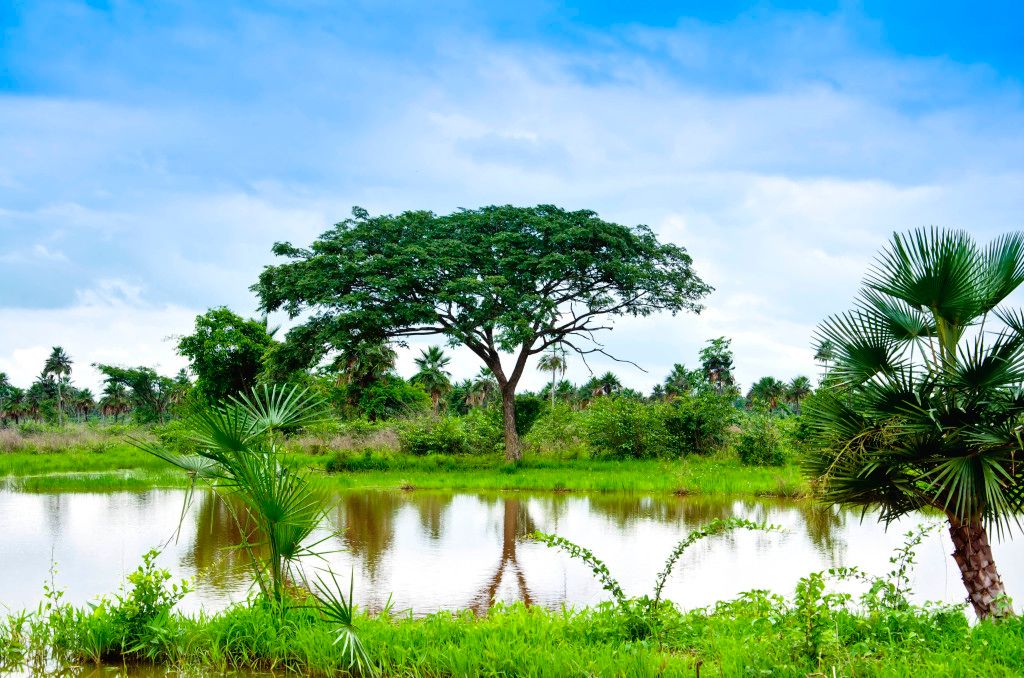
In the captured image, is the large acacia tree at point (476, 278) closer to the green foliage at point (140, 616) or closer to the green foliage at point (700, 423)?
the green foliage at point (700, 423)

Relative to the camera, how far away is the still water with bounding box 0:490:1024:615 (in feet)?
27.5

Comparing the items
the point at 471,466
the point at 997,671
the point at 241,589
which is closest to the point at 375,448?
the point at 471,466

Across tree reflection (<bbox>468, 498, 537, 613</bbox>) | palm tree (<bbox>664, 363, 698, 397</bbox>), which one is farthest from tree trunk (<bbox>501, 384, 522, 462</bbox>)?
palm tree (<bbox>664, 363, 698, 397</bbox>)

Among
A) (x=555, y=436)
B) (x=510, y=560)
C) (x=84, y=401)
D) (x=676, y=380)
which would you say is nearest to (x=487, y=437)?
(x=555, y=436)

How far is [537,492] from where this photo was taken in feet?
59.5

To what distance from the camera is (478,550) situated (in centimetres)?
1090

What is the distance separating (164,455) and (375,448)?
2056 centimetres

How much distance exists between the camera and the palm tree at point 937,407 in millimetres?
5766

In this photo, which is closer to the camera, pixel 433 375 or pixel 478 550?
pixel 478 550

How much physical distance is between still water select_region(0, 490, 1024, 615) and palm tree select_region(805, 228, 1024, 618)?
7.33ft

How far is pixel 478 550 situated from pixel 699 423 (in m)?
13.4

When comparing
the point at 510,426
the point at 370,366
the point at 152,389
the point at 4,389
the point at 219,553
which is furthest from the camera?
the point at 4,389

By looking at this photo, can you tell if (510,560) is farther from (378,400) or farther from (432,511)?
(378,400)

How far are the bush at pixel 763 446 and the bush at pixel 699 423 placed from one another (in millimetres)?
1327
